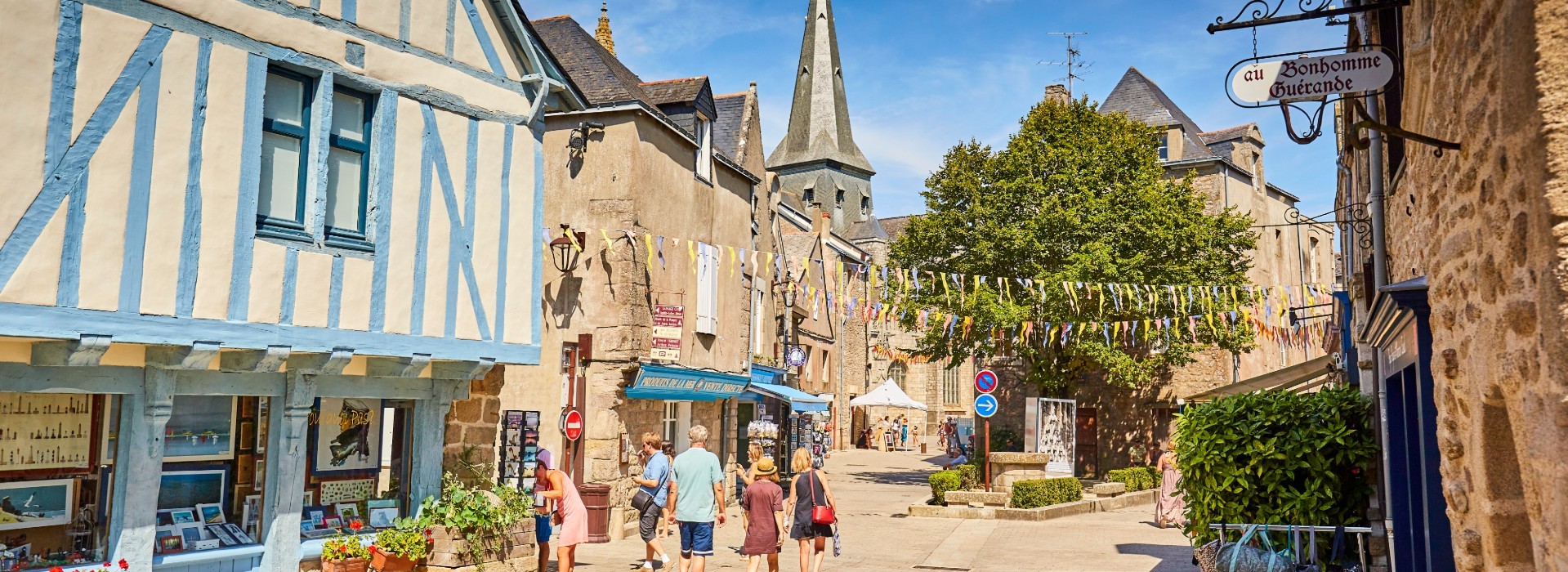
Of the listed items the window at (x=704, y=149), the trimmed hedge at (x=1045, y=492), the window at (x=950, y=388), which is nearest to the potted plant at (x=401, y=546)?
the window at (x=704, y=149)

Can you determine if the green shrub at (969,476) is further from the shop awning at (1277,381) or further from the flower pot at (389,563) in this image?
the flower pot at (389,563)

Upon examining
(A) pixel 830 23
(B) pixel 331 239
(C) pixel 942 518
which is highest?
(A) pixel 830 23

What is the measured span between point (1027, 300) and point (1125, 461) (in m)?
7.06

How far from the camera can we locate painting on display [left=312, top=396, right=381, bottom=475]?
29.1ft

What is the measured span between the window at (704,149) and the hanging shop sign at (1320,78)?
11581 millimetres

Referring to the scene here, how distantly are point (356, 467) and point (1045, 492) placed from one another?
11075 mm

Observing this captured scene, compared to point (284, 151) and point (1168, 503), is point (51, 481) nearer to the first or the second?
point (284, 151)

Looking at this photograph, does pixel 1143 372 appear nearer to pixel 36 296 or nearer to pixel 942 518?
pixel 942 518

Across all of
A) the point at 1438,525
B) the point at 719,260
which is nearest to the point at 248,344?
the point at 1438,525

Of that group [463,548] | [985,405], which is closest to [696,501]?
[463,548]

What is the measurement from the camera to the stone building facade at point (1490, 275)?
3002 mm

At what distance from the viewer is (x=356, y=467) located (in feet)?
30.1

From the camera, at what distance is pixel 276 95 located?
318 inches

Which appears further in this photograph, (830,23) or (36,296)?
(830,23)
